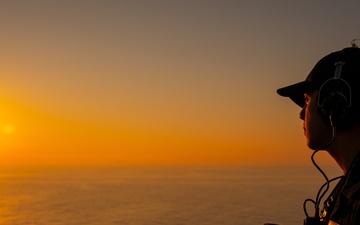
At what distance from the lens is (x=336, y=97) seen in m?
2.45

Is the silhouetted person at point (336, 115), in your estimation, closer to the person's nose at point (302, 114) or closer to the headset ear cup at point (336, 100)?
the headset ear cup at point (336, 100)

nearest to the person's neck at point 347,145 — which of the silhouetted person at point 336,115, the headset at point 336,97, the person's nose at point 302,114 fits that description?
the silhouetted person at point 336,115

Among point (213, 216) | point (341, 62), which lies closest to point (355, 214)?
point (341, 62)

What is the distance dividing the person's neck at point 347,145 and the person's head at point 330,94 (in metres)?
0.05

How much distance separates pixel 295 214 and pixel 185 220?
1136 cm

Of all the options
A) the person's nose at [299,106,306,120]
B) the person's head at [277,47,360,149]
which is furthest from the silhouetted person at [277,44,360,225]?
the person's nose at [299,106,306,120]

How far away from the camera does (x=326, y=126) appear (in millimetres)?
2607

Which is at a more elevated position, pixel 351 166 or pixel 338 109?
pixel 338 109

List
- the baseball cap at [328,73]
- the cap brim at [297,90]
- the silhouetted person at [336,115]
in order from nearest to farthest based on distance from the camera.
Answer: the silhouetted person at [336,115]
the baseball cap at [328,73]
the cap brim at [297,90]

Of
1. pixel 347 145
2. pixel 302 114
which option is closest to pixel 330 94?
pixel 347 145

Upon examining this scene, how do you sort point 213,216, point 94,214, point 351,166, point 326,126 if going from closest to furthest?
point 351,166
point 326,126
point 213,216
point 94,214

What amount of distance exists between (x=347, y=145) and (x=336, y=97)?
275mm

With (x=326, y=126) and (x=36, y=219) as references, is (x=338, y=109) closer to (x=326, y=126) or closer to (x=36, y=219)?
(x=326, y=126)

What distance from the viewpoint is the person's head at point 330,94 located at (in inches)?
97.0
